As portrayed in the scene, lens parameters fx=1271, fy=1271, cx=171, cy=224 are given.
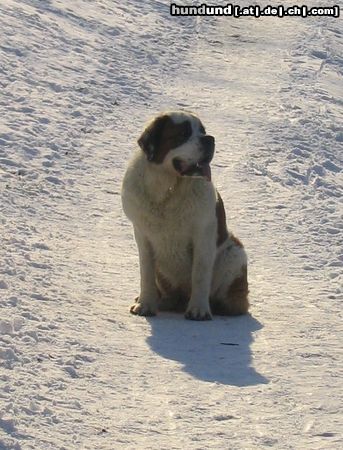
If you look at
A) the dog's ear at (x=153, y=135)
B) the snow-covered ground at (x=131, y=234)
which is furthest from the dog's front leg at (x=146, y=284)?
the dog's ear at (x=153, y=135)

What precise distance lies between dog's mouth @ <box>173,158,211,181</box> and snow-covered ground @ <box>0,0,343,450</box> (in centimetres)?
97

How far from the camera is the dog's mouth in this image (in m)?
8.12

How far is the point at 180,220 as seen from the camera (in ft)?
27.0

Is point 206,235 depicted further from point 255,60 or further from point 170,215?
point 255,60

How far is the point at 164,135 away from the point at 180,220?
0.56 m

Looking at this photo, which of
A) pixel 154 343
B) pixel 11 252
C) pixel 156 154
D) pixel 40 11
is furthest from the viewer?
pixel 40 11

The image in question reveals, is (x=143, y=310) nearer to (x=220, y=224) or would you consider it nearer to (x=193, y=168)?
(x=220, y=224)

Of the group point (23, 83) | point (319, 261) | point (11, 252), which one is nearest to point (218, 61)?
point (23, 83)

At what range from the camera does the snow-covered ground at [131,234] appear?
20.5ft

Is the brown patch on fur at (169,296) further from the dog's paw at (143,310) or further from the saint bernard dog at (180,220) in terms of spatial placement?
the dog's paw at (143,310)

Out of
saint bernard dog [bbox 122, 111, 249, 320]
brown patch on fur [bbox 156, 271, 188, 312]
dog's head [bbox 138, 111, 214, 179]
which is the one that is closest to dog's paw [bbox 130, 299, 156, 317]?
Result: saint bernard dog [bbox 122, 111, 249, 320]

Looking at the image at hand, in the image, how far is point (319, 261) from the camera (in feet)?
32.5

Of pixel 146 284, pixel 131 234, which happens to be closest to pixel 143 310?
pixel 146 284

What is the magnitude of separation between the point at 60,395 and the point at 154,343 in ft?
4.50
